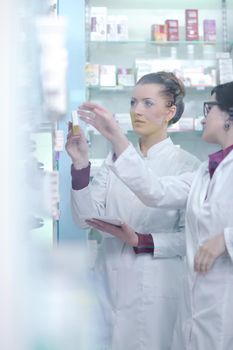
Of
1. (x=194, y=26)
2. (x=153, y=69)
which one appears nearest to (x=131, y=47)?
(x=153, y=69)

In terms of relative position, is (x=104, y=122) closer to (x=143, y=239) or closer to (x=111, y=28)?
(x=143, y=239)

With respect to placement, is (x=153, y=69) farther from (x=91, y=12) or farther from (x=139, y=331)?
(x=139, y=331)

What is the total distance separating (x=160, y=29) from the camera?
329cm

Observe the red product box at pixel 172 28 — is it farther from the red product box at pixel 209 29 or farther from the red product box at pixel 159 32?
the red product box at pixel 209 29

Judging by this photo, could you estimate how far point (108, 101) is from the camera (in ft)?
10.8

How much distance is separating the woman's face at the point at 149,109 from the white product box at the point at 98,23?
5.56 feet

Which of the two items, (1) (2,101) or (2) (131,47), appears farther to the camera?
(2) (131,47)

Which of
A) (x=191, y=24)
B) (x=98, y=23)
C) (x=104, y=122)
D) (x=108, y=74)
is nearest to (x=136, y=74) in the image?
(x=108, y=74)

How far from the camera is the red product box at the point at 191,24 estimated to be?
330 cm

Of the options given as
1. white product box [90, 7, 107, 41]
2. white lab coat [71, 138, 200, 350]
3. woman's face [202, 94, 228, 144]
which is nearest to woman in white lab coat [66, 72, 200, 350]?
white lab coat [71, 138, 200, 350]

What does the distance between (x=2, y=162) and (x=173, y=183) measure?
120cm

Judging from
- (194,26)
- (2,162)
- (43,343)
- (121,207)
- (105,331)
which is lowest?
(105,331)

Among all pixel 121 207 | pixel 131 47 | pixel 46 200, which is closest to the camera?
pixel 46 200

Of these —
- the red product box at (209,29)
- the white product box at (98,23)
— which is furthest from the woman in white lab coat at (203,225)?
the red product box at (209,29)
